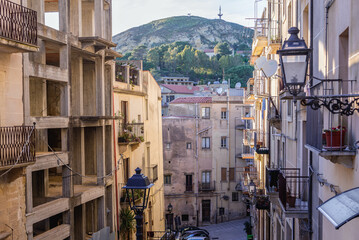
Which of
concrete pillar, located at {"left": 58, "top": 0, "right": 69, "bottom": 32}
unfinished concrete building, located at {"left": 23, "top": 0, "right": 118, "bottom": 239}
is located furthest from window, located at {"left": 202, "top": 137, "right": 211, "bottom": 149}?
concrete pillar, located at {"left": 58, "top": 0, "right": 69, "bottom": 32}

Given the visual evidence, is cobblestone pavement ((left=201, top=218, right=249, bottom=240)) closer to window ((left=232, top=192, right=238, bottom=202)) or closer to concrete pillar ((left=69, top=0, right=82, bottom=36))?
window ((left=232, top=192, right=238, bottom=202))

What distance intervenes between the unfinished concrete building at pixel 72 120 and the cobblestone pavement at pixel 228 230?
64.7ft

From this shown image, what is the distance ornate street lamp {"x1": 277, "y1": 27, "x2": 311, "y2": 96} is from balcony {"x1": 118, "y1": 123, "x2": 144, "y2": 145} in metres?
17.3

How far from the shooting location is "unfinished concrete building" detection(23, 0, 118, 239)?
16625 millimetres

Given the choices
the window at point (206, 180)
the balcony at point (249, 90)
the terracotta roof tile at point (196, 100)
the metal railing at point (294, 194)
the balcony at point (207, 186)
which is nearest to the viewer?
the metal railing at point (294, 194)

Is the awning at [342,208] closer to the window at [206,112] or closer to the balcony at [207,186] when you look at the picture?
the balcony at [207,186]

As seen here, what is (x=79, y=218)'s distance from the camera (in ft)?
66.3

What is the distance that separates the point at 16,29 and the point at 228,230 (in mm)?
34641

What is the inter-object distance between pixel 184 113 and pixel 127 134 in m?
27.3

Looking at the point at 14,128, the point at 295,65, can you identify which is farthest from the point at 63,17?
the point at 295,65

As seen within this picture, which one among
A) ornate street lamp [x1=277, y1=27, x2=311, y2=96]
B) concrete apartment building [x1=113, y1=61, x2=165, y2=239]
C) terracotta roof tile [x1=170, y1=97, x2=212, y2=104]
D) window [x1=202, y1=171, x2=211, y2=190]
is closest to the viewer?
ornate street lamp [x1=277, y1=27, x2=311, y2=96]

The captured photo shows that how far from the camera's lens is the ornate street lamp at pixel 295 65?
6750 millimetres

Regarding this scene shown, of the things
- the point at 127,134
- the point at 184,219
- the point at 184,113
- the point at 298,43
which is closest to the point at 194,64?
the point at 184,113

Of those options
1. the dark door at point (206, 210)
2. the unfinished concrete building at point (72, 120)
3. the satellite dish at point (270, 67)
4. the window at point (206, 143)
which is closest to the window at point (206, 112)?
the window at point (206, 143)
